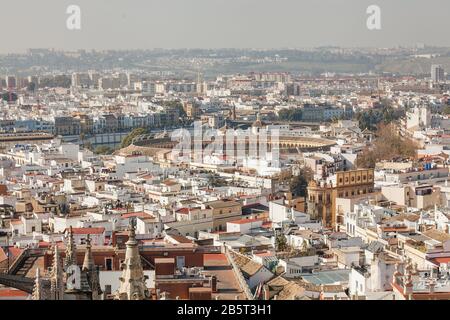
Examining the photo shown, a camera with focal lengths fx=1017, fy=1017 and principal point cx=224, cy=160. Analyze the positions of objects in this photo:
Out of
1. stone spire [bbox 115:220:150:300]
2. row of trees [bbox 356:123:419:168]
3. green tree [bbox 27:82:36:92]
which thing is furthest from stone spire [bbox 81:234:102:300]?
green tree [bbox 27:82:36:92]

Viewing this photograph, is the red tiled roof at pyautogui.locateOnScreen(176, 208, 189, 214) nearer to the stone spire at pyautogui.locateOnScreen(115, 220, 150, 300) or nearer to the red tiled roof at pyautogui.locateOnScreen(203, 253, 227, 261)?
the red tiled roof at pyautogui.locateOnScreen(203, 253, 227, 261)

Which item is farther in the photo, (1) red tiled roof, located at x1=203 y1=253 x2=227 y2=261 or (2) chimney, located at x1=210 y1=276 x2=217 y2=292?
(1) red tiled roof, located at x1=203 y1=253 x2=227 y2=261

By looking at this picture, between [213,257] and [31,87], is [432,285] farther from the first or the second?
[31,87]

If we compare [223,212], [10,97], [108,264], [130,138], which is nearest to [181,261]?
[108,264]

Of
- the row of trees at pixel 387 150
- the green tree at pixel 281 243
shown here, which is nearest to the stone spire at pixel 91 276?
the green tree at pixel 281 243

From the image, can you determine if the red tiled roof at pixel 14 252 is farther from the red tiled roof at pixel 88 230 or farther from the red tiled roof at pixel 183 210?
the red tiled roof at pixel 183 210

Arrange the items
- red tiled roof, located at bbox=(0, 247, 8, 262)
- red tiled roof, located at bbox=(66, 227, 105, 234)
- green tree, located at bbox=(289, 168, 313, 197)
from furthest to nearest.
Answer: green tree, located at bbox=(289, 168, 313, 197) → red tiled roof, located at bbox=(66, 227, 105, 234) → red tiled roof, located at bbox=(0, 247, 8, 262)
